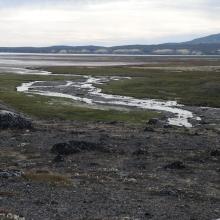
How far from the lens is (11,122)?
53.1 meters

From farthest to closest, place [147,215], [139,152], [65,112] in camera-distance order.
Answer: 1. [65,112]
2. [139,152]
3. [147,215]

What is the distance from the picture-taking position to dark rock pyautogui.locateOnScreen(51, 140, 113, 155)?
40.6 m

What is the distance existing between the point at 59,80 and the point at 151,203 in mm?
106716

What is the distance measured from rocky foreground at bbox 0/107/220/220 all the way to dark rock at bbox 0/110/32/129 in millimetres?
98

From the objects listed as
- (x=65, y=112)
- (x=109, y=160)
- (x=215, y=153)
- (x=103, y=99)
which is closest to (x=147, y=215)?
(x=109, y=160)

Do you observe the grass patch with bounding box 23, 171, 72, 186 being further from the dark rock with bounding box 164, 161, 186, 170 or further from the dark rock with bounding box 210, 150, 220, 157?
the dark rock with bounding box 210, 150, 220, 157

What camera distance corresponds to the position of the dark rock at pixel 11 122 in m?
52.9

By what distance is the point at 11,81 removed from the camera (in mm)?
120688

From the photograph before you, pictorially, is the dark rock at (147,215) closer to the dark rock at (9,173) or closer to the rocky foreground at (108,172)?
the rocky foreground at (108,172)

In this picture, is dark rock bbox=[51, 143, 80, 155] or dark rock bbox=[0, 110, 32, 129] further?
dark rock bbox=[0, 110, 32, 129]

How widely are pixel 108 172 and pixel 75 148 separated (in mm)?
7351

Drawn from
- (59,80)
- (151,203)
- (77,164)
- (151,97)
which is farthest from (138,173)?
(59,80)

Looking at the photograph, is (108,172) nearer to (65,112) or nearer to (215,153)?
(215,153)

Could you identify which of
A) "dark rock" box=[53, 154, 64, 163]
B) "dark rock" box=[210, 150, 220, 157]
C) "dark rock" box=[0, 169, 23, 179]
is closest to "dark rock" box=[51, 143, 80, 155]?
"dark rock" box=[53, 154, 64, 163]
